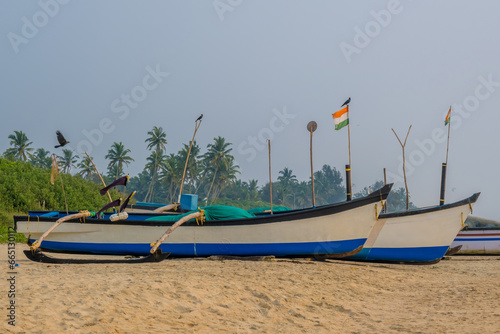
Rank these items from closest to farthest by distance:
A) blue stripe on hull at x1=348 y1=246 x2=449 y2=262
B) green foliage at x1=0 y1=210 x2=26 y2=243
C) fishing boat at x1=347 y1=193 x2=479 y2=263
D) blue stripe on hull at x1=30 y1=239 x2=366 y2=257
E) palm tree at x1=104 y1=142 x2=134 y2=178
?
blue stripe on hull at x1=30 y1=239 x2=366 y2=257 → fishing boat at x1=347 y1=193 x2=479 y2=263 → blue stripe on hull at x1=348 y1=246 x2=449 y2=262 → green foliage at x1=0 y1=210 x2=26 y2=243 → palm tree at x1=104 y1=142 x2=134 y2=178

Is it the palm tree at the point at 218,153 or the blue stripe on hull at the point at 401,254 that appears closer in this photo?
the blue stripe on hull at the point at 401,254

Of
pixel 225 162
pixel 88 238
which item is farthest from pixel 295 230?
pixel 225 162

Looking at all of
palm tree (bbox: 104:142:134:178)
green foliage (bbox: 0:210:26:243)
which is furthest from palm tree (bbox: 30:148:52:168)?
green foliage (bbox: 0:210:26:243)

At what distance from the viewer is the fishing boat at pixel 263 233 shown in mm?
10703

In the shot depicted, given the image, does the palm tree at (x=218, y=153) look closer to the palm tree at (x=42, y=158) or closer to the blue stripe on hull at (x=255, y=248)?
the palm tree at (x=42, y=158)

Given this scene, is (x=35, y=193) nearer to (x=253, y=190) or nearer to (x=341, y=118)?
(x=341, y=118)

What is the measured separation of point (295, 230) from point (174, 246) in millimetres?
2769

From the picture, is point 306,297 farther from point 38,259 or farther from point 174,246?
point 38,259

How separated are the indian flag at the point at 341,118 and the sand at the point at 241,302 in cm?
608

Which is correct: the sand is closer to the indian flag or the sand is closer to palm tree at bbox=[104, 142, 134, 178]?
the indian flag

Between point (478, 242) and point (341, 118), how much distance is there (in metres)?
7.37

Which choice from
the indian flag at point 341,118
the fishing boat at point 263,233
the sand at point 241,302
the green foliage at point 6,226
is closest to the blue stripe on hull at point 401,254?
the fishing boat at point 263,233

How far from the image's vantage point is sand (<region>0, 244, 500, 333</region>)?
16.9 feet

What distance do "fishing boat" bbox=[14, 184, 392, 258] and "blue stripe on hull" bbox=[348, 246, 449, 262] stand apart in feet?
5.15
